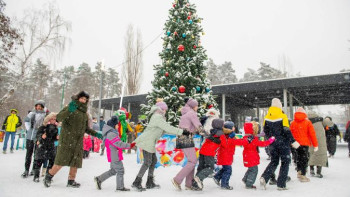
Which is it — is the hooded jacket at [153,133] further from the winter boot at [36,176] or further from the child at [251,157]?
the winter boot at [36,176]

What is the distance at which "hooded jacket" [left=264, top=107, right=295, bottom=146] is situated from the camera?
16.3 ft

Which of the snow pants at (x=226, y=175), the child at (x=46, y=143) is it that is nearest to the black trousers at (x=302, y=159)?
the snow pants at (x=226, y=175)

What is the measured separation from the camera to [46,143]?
553 cm

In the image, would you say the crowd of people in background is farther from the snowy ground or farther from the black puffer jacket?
the snowy ground

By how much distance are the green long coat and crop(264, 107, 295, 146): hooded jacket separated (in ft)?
12.9

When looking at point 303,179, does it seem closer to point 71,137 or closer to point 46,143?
point 71,137

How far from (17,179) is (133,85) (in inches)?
921

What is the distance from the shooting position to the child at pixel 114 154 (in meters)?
4.67

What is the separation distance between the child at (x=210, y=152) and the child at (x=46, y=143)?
3258mm

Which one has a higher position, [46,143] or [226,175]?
[46,143]

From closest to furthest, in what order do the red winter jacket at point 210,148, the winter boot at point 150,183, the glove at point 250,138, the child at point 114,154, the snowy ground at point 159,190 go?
the snowy ground at point 159,190, the child at point 114,154, the red winter jacket at point 210,148, the winter boot at point 150,183, the glove at point 250,138

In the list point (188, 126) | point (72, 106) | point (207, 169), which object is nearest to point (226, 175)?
point (207, 169)

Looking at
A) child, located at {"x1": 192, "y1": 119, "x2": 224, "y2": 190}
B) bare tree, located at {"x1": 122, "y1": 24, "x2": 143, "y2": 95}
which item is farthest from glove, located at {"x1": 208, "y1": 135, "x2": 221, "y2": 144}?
bare tree, located at {"x1": 122, "y1": 24, "x2": 143, "y2": 95}

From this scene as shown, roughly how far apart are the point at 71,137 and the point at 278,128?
4205 millimetres
